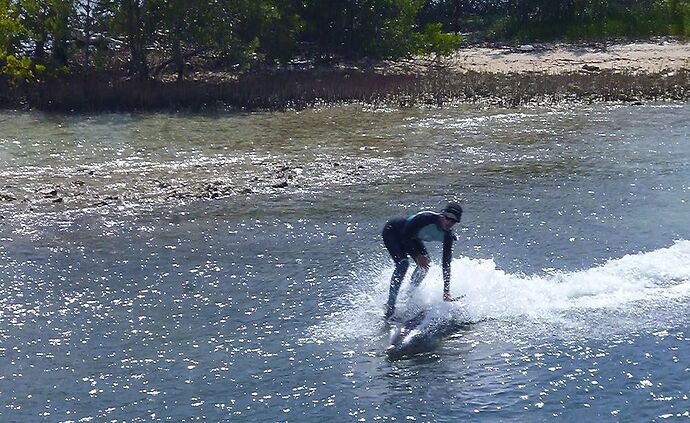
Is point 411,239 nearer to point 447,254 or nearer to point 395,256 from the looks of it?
point 395,256

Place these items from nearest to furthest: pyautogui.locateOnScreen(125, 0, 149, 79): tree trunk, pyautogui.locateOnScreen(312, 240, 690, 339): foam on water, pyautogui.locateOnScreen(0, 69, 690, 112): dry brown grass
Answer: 1. pyautogui.locateOnScreen(312, 240, 690, 339): foam on water
2. pyautogui.locateOnScreen(0, 69, 690, 112): dry brown grass
3. pyautogui.locateOnScreen(125, 0, 149, 79): tree trunk

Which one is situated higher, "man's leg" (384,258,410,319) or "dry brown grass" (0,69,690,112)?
"dry brown grass" (0,69,690,112)

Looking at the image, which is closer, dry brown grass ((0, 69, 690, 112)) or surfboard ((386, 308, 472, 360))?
surfboard ((386, 308, 472, 360))

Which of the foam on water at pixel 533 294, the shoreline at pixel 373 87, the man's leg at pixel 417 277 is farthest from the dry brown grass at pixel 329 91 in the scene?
the man's leg at pixel 417 277

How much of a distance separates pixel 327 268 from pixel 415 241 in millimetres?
2485

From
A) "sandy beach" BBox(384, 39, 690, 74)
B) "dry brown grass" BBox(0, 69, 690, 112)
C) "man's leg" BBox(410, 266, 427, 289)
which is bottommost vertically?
"man's leg" BBox(410, 266, 427, 289)

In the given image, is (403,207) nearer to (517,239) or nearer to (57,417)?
(517,239)

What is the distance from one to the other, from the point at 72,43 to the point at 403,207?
1474 cm

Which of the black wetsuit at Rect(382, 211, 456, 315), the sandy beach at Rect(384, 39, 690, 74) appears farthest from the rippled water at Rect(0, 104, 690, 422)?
the sandy beach at Rect(384, 39, 690, 74)

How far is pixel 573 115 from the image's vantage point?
1035 inches

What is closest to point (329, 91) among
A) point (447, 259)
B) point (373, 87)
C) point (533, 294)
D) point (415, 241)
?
point (373, 87)

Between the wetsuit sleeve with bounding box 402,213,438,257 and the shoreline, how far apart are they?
47.7 ft

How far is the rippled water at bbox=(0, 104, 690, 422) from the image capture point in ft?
36.7

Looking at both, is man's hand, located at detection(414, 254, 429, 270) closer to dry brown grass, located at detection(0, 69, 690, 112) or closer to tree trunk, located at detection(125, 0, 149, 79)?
dry brown grass, located at detection(0, 69, 690, 112)
